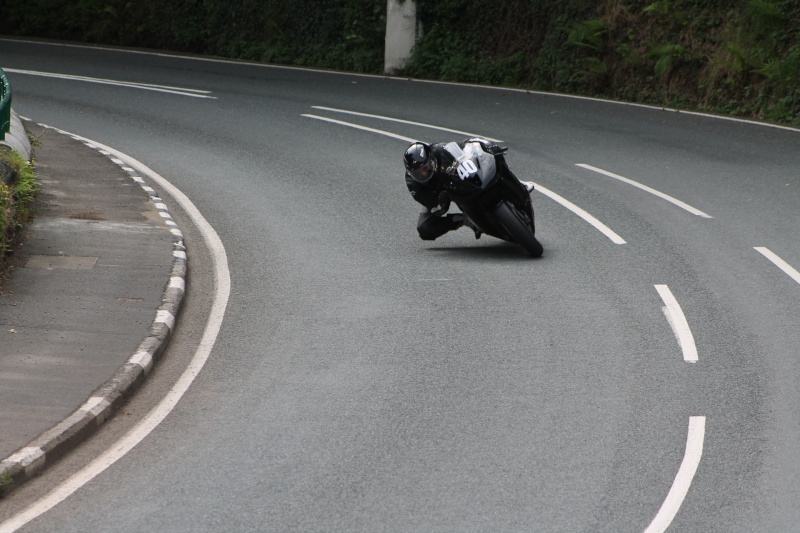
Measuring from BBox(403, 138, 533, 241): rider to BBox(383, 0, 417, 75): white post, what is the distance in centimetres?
1537

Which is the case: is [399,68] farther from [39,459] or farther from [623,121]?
[39,459]

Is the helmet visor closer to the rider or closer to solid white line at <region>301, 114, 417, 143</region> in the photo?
the rider

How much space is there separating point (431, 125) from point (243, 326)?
10.9 m

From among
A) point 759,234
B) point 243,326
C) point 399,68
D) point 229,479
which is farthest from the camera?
point 399,68

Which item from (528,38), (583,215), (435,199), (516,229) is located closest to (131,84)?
(528,38)

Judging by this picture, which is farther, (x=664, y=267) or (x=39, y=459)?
(x=664, y=267)

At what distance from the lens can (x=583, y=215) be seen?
1480 cm

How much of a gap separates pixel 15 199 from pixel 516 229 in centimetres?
567

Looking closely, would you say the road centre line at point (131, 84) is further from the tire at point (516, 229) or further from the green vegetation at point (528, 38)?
the tire at point (516, 229)

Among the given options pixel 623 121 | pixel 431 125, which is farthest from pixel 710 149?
pixel 431 125

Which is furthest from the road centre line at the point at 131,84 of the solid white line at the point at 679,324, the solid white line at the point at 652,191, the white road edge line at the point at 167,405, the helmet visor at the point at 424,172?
the solid white line at the point at 679,324

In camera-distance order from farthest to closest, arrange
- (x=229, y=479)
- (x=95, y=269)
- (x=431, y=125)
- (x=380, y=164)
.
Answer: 1. (x=431, y=125)
2. (x=380, y=164)
3. (x=95, y=269)
4. (x=229, y=479)

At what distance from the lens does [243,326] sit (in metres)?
10.5

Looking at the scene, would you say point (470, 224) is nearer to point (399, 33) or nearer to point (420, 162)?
point (420, 162)
